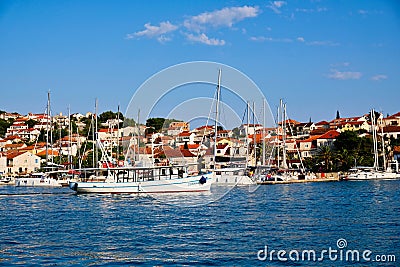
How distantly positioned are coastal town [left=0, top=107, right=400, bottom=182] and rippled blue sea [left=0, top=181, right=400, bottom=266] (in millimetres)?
11308

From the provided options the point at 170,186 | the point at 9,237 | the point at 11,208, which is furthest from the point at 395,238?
the point at 170,186

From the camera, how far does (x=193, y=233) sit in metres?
21.8

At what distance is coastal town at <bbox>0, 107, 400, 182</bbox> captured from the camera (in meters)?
49.7

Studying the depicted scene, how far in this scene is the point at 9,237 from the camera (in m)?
21.3

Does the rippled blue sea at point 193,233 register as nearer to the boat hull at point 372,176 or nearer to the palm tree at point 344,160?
the boat hull at point 372,176

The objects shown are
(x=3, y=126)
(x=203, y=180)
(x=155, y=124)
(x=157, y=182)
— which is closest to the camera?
(x=203, y=180)

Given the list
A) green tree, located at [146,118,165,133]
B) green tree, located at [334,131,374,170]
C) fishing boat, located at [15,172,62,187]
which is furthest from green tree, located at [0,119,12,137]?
green tree, located at [334,131,374,170]

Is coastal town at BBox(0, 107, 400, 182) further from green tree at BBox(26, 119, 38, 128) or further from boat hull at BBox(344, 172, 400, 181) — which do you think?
boat hull at BBox(344, 172, 400, 181)

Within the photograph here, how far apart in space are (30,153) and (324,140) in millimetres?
47864

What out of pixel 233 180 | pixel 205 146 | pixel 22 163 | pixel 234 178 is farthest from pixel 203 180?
pixel 22 163

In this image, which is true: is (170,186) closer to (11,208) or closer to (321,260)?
(11,208)

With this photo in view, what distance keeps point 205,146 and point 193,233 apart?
92.3ft

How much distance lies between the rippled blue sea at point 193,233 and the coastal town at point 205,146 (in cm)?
1131

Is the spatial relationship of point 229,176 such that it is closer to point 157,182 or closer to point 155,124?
point 157,182
